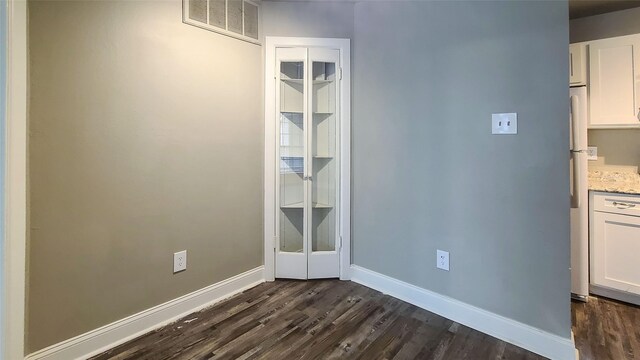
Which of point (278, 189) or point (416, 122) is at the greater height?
point (416, 122)

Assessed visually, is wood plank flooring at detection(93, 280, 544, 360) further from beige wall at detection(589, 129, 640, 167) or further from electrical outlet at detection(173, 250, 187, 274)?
beige wall at detection(589, 129, 640, 167)

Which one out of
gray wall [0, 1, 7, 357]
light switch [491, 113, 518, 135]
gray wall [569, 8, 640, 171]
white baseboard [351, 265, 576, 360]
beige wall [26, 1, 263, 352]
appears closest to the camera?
gray wall [0, 1, 7, 357]

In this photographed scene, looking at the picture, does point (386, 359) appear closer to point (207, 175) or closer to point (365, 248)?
point (365, 248)

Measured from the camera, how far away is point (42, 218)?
143 cm

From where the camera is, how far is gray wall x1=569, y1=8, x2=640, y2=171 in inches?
98.2

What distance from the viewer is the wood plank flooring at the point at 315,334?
161cm

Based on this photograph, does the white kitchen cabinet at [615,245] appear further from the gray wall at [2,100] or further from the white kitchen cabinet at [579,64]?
the gray wall at [2,100]

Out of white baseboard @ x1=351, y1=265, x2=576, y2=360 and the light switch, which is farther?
the light switch

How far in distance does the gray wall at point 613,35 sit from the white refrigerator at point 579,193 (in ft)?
2.46

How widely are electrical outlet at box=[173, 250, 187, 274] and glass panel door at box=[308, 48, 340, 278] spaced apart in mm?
993

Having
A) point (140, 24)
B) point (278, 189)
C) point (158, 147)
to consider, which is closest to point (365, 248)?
point (278, 189)

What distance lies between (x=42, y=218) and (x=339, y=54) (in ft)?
7.35

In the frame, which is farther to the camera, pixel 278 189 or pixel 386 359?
pixel 278 189

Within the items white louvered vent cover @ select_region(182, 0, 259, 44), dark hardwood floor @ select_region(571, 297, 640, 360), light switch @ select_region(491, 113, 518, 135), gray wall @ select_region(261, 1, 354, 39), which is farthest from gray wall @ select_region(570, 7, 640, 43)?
white louvered vent cover @ select_region(182, 0, 259, 44)
